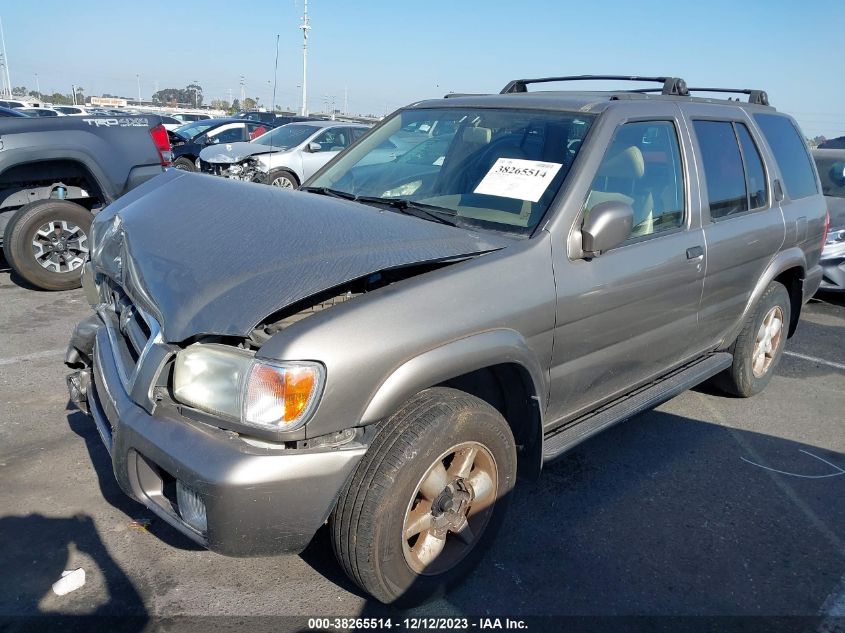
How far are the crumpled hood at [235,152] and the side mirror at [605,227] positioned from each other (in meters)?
10.7

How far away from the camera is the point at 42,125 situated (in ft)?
19.7

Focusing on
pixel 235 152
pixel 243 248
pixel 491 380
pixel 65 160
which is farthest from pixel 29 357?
pixel 235 152

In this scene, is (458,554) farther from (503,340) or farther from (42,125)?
(42,125)

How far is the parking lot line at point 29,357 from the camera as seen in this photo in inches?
181

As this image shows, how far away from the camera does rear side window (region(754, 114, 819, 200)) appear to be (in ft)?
14.2

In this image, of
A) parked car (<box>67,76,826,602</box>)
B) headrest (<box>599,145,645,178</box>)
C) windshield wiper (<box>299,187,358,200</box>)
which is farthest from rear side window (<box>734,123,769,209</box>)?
windshield wiper (<box>299,187,358,200</box>)

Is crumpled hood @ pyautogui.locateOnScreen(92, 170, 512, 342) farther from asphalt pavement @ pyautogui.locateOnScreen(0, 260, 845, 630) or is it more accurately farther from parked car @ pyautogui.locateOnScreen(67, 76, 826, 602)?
asphalt pavement @ pyautogui.locateOnScreen(0, 260, 845, 630)

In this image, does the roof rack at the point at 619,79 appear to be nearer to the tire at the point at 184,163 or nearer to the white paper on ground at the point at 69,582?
the white paper on ground at the point at 69,582

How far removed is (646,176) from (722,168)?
0.75 meters

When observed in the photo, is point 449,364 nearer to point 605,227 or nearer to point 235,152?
point 605,227

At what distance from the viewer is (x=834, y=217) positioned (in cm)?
751

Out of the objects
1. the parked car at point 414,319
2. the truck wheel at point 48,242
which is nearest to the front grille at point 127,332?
the parked car at point 414,319

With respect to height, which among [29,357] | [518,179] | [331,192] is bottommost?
[29,357]

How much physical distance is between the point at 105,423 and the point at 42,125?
15.2 feet
